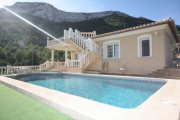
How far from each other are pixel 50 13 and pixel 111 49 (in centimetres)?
5836

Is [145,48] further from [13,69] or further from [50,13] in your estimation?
[50,13]

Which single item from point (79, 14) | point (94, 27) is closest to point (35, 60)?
point (94, 27)

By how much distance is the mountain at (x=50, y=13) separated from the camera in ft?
216

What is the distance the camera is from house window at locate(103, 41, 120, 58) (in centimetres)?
1373

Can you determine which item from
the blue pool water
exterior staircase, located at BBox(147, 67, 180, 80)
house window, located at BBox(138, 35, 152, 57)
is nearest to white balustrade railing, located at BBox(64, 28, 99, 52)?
the blue pool water

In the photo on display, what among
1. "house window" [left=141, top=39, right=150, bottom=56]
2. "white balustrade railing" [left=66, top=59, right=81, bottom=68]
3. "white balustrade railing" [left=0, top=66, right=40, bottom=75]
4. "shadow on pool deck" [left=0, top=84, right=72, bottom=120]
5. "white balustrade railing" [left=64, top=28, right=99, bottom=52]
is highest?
"white balustrade railing" [left=64, top=28, right=99, bottom=52]

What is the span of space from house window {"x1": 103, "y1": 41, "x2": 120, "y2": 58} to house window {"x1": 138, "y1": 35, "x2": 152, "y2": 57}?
2.01m

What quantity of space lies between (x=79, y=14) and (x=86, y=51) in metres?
59.8

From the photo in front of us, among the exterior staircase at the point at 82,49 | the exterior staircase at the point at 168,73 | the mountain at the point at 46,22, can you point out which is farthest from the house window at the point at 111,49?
the mountain at the point at 46,22

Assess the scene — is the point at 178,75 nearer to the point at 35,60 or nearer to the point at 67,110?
the point at 67,110

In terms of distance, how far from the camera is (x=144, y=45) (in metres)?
12.0

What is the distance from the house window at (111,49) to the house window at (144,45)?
2.01 metres

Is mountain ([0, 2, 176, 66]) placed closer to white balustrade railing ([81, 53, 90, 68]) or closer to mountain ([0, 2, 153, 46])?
mountain ([0, 2, 153, 46])

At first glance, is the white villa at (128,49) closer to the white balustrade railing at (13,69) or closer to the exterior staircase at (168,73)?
the exterior staircase at (168,73)
